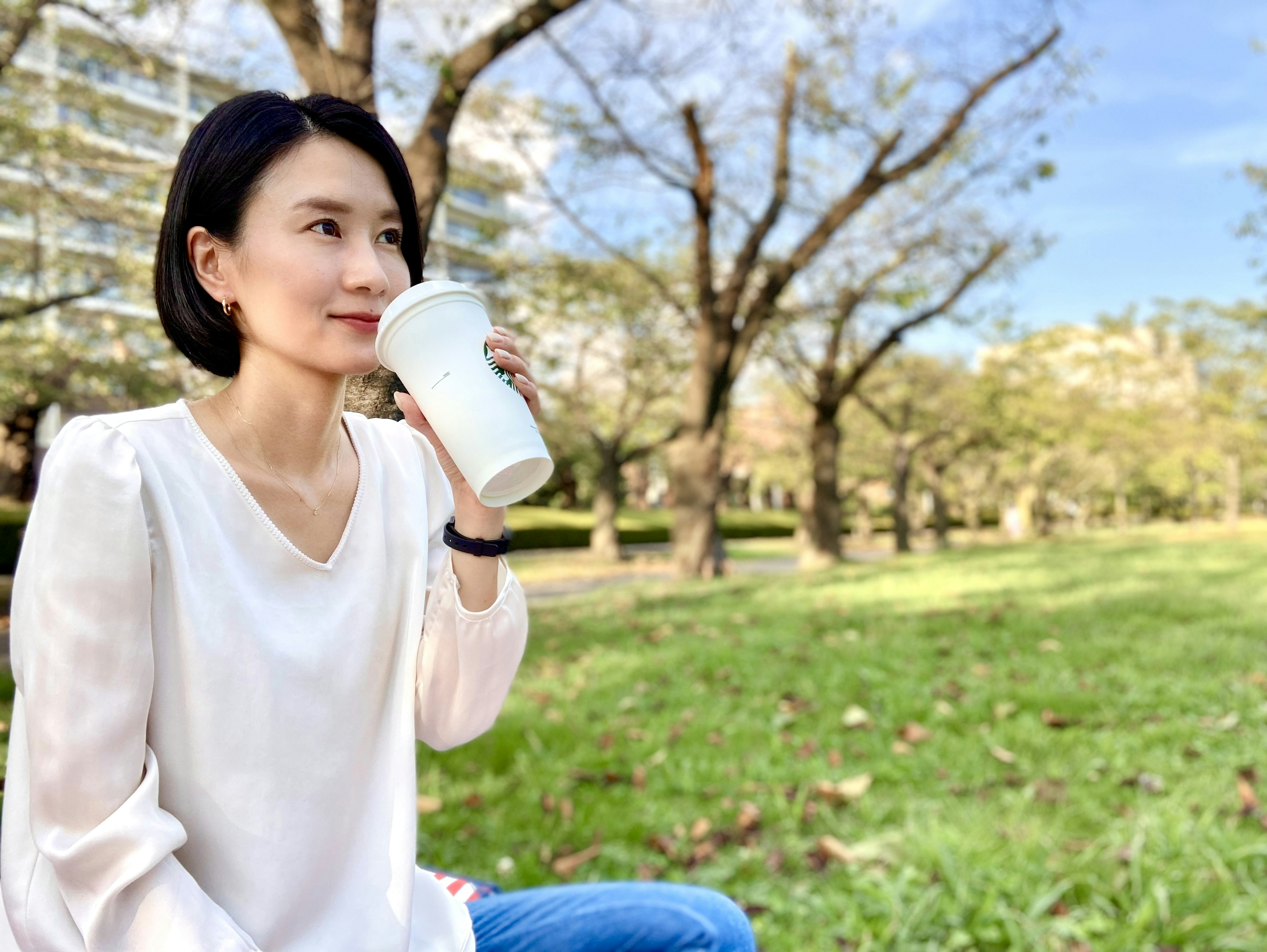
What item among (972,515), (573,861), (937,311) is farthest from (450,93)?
(972,515)

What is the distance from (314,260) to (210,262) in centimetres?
17

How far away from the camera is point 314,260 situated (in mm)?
1149

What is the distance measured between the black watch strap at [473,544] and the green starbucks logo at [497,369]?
273 mm

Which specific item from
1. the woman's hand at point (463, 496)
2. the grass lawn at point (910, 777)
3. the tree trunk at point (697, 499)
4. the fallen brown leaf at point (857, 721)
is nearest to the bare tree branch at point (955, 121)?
the tree trunk at point (697, 499)

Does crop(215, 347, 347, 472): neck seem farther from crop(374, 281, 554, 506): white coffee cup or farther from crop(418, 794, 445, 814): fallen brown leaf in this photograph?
crop(418, 794, 445, 814): fallen brown leaf

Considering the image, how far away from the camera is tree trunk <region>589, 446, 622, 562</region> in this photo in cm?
2386

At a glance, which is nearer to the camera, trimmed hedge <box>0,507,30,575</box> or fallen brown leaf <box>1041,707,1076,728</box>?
fallen brown leaf <box>1041,707,1076,728</box>

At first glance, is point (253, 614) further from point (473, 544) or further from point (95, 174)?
point (95, 174)

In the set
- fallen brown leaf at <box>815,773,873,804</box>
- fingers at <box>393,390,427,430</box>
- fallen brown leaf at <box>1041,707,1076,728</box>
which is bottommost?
fallen brown leaf at <box>815,773,873,804</box>

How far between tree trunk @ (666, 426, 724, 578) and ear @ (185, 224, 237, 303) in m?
11.4

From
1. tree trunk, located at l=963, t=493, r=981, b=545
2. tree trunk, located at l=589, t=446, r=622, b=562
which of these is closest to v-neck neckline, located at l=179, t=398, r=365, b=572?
tree trunk, located at l=589, t=446, r=622, b=562

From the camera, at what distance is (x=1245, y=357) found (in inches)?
1096

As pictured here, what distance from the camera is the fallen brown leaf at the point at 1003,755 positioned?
4.08 metres

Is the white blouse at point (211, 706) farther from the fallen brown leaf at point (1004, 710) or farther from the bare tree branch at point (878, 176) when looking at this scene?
the bare tree branch at point (878, 176)
